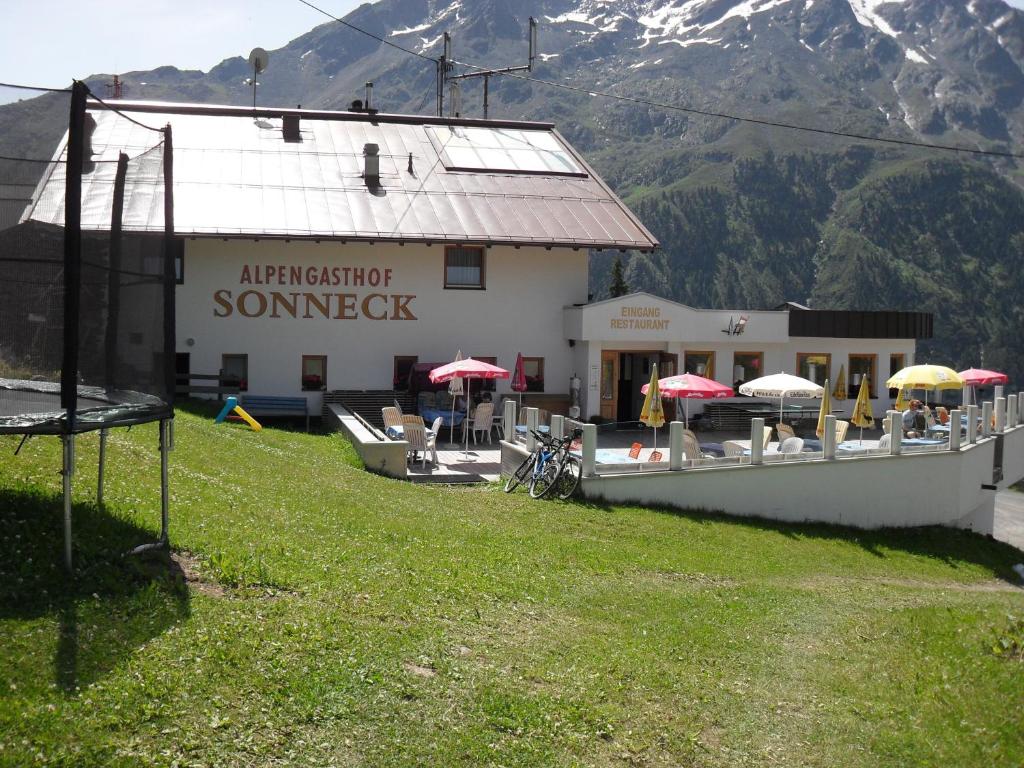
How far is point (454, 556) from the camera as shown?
11211 mm

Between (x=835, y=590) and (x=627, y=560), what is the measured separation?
2697 millimetres

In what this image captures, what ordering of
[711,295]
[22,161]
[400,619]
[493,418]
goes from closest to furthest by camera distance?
[22,161] → [400,619] → [493,418] → [711,295]

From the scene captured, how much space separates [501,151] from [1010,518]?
21.4 m

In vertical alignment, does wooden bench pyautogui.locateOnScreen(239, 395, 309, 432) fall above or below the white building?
below

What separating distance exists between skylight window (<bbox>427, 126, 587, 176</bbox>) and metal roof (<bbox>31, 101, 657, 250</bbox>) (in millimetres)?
61

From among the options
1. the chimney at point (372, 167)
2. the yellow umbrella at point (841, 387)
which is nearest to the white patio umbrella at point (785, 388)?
the yellow umbrella at point (841, 387)

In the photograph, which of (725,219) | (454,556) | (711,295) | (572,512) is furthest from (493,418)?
(725,219)

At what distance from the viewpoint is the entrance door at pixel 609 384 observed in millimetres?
28391

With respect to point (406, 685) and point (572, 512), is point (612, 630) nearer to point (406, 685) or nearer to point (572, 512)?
point (406, 685)

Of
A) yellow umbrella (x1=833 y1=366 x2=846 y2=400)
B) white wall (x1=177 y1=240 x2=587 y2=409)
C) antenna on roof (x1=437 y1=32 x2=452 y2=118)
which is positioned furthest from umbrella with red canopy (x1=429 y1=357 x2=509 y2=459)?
antenna on roof (x1=437 y1=32 x2=452 y2=118)

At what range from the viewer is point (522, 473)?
18016 mm

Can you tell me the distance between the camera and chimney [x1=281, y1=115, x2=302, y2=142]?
31.8 metres

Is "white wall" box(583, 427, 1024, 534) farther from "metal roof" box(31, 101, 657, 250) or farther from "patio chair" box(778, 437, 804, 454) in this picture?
"metal roof" box(31, 101, 657, 250)

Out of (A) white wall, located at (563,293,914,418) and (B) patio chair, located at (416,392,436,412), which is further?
(A) white wall, located at (563,293,914,418)
